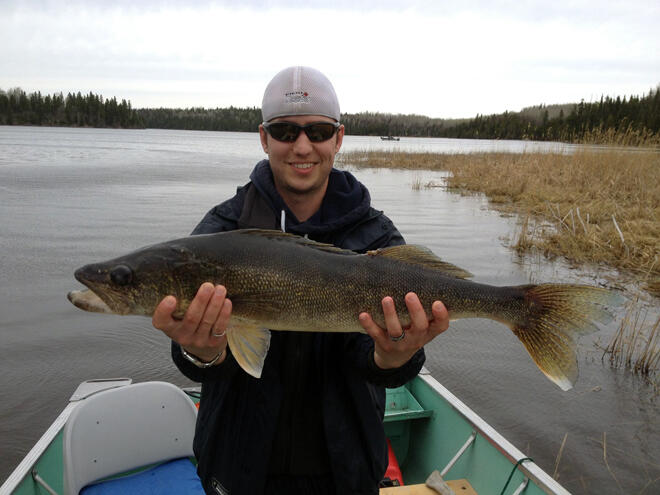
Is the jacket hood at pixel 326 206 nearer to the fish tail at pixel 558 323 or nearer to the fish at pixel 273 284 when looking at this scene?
the fish at pixel 273 284

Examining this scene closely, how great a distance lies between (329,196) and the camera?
2.93 metres

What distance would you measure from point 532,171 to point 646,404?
17681mm

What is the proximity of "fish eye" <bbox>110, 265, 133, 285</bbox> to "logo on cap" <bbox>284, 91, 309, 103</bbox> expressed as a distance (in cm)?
131

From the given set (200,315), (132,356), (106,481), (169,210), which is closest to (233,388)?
(200,315)

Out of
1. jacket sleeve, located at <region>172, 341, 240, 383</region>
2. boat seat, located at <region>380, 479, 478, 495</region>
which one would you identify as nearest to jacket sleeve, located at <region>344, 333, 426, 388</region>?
jacket sleeve, located at <region>172, 341, 240, 383</region>

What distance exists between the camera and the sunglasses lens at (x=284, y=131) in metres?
2.81

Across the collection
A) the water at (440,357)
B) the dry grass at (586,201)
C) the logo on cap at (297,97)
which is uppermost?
the logo on cap at (297,97)

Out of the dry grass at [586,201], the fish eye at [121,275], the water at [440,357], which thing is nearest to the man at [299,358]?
the fish eye at [121,275]

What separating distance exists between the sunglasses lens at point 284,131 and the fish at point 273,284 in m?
0.61

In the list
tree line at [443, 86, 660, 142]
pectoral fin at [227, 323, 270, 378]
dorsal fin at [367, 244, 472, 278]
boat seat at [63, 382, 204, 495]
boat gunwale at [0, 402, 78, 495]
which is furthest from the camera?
tree line at [443, 86, 660, 142]

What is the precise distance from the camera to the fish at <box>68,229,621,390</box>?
2.52m

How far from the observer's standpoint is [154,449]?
363cm

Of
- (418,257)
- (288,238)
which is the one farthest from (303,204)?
(418,257)

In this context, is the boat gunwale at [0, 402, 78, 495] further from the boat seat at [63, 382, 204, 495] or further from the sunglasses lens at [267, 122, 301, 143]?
the sunglasses lens at [267, 122, 301, 143]
